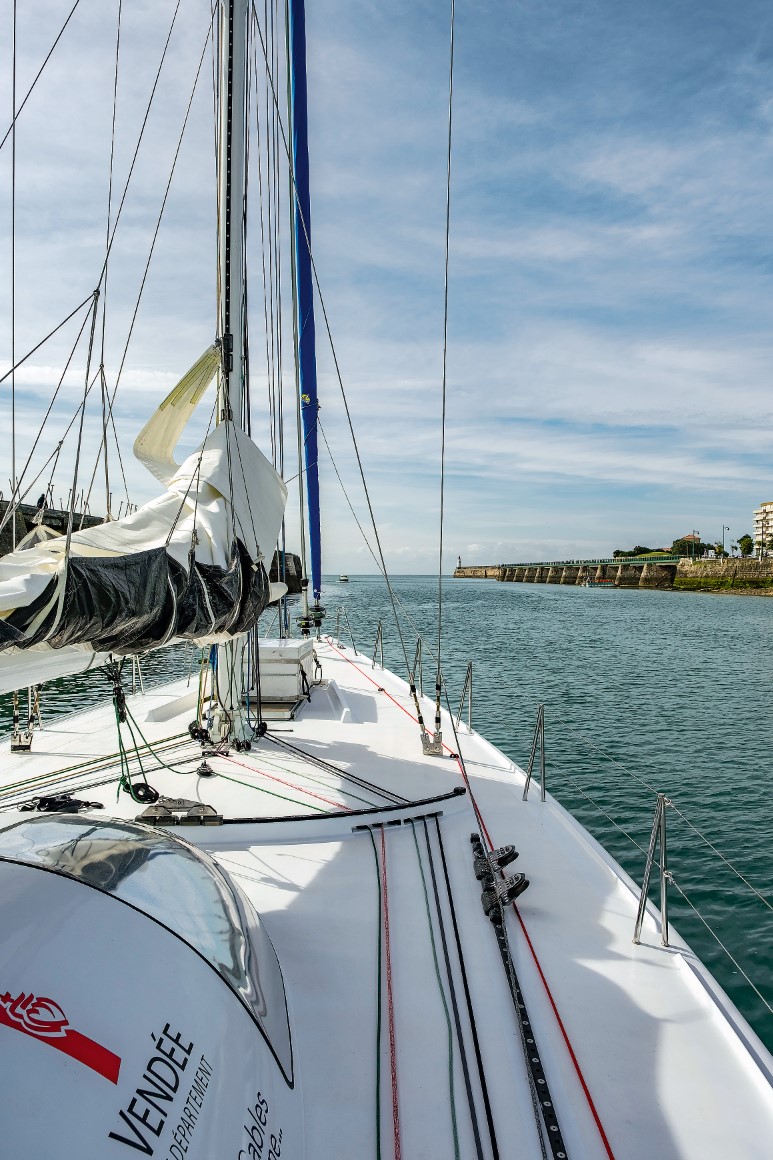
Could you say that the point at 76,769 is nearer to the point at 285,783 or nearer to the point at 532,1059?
the point at 285,783

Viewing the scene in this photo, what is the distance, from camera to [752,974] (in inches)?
239

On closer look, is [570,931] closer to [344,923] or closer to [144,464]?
[344,923]

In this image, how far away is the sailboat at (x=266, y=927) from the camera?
72.1 inches

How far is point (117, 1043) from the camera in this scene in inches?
67.7

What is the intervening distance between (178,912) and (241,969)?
346 millimetres

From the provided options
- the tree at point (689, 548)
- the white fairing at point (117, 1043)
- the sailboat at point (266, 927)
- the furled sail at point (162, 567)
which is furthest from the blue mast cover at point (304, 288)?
the tree at point (689, 548)

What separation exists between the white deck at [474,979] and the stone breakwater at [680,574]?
8775 cm

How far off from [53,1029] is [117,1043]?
17cm

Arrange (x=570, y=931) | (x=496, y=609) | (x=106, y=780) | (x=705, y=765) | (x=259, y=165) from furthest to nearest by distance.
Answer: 1. (x=496, y=609)
2. (x=705, y=765)
3. (x=259, y=165)
4. (x=106, y=780)
5. (x=570, y=931)

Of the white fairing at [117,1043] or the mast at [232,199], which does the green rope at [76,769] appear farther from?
the white fairing at [117,1043]

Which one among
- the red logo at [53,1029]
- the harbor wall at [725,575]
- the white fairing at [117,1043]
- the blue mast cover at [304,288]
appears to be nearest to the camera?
the white fairing at [117,1043]

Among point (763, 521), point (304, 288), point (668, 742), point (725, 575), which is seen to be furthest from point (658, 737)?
point (763, 521)

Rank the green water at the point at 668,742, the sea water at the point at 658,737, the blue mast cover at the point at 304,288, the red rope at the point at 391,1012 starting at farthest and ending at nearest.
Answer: the blue mast cover at the point at 304,288 → the green water at the point at 668,742 → the sea water at the point at 658,737 → the red rope at the point at 391,1012

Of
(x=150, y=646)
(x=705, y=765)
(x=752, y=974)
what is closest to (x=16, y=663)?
(x=150, y=646)
